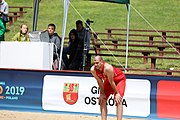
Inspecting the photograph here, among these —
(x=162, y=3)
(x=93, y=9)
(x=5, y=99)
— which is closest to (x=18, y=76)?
(x=5, y=99)

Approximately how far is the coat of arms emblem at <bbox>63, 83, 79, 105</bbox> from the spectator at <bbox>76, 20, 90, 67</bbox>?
2.43 metres

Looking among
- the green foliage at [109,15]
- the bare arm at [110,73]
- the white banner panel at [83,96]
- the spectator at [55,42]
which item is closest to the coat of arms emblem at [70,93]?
the white banner panel at [83,96]

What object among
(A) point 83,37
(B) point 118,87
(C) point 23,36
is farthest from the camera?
(A) point 83,37

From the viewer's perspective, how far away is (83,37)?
13875 mm

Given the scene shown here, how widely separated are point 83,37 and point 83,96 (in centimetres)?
296

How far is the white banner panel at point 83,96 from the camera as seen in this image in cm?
1084

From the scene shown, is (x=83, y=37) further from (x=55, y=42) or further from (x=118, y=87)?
(x=118, y=87)

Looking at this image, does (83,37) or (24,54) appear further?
(83,37)

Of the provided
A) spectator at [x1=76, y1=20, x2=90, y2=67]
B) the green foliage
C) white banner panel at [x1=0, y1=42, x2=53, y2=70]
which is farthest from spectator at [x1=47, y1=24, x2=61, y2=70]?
the green foliage

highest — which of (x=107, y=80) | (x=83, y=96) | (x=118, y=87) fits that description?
(x=107, y=80)

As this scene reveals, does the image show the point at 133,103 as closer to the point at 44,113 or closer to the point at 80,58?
the point at 44,113

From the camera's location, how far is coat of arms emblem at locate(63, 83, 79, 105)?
444 inches

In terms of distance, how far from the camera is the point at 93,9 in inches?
1332

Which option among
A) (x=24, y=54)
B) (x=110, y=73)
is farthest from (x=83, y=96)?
(x=110, y=73)
